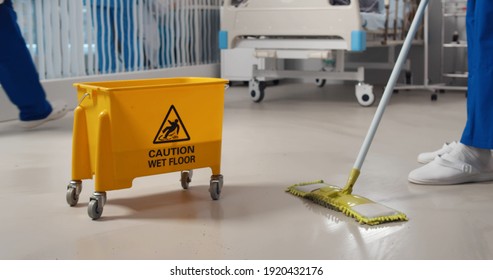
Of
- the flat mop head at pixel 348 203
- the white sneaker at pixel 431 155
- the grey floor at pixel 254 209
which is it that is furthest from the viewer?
the white sneaker at pixel 431 155

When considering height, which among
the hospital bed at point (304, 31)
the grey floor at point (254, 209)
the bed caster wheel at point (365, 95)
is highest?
the hospital bed at point (304, 31)

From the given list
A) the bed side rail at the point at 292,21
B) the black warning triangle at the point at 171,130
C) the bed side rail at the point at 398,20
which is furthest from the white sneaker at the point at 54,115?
the bed side rail at the point at 398,20

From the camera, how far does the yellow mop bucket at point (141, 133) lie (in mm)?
1780

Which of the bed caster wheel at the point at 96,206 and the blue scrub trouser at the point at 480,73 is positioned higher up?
the blue scrub trouser at the point at 480,73

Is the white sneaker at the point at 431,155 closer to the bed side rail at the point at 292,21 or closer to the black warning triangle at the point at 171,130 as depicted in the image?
the black warning triangle at the point at 171,130

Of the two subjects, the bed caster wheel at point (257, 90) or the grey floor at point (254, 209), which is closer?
the grey floor at point (254, 209)

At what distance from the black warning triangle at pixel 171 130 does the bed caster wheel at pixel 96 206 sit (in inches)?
8.7

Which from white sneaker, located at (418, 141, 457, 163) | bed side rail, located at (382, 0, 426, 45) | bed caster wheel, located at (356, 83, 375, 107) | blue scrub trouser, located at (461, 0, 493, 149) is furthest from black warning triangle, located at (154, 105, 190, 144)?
bed side rail, located at (382, 0, 426, 45)

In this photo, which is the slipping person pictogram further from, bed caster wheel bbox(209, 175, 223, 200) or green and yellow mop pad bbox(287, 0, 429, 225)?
green and yellow mop pad bbox(287, 0, 429, 225)

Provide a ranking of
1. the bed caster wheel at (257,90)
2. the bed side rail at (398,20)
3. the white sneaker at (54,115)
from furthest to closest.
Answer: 1. the bed side rail at (398,20)
2. the bed caster wheel at (257,90)
3. the white sneaker at (54,115)

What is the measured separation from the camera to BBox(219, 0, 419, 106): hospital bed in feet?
13.6

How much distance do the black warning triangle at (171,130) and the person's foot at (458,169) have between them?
2.60 ft

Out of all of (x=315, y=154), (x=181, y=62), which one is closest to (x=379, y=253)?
(x=315, y=154)
